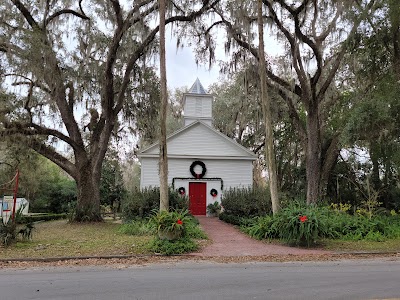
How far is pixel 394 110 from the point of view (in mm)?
12930

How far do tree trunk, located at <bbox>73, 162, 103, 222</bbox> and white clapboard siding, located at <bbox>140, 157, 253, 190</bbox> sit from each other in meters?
3.06

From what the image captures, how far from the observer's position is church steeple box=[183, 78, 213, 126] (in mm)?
24359

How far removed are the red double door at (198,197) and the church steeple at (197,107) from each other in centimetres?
527

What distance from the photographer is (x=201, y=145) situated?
71.4 ft

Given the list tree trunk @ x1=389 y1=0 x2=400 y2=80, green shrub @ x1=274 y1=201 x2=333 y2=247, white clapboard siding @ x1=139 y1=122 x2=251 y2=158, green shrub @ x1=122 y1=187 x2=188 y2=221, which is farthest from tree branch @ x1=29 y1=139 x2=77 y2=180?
tree trunk @ x1=389 y1=0 x2=400 y2=80

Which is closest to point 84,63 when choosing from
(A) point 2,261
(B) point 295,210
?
(A) point 2,261

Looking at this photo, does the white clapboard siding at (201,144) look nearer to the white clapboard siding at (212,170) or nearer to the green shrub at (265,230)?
the white clapboard siding at (212,170)

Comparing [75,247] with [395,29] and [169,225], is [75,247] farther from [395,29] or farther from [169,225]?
[395,29]

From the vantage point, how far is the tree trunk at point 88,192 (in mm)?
18109

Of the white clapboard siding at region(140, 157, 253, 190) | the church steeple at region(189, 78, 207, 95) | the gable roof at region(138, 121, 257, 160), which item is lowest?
the white clapboard siding at region(140, 157, 253, 190)

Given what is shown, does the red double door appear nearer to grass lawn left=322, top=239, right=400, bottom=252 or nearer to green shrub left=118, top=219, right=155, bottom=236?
green shrub left=118, top=219, right=155, bottom=236

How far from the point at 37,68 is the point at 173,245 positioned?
9355 mm

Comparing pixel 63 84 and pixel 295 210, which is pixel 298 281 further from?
pixel 63 84

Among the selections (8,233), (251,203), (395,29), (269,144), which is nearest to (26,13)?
(8,233)
